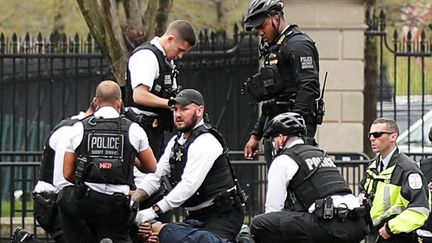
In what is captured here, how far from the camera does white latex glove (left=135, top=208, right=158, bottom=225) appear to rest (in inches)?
378

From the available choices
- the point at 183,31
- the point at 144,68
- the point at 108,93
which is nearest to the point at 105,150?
the point at 108,93

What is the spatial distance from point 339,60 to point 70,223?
7.32 metres

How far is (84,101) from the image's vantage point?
17219 millimetres

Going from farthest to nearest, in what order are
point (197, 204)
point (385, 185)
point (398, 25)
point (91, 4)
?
point (398, 25)
point (91, 4)
point (385, 185)
point (197, 204)

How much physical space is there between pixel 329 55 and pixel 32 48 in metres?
4.07

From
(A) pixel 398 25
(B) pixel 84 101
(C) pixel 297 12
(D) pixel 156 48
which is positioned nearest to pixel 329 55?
(C) pixel 297 12

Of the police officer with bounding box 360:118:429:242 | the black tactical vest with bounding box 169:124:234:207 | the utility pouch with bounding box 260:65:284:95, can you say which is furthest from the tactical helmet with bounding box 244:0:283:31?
the police officer with bounding box 360:118:429:242

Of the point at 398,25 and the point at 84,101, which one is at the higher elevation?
the point at 398,25

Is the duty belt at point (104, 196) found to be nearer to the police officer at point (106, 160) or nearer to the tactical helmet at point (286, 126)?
the police officer at point (106, 160)

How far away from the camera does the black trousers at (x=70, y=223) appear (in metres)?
10.0

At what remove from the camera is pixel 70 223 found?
10.2 meters

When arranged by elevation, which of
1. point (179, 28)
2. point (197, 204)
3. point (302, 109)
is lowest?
point (197, 204)

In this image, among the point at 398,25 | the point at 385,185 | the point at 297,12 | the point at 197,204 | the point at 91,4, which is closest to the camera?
the point at 197,204

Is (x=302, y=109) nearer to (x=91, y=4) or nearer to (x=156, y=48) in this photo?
(x=156, y=48)
